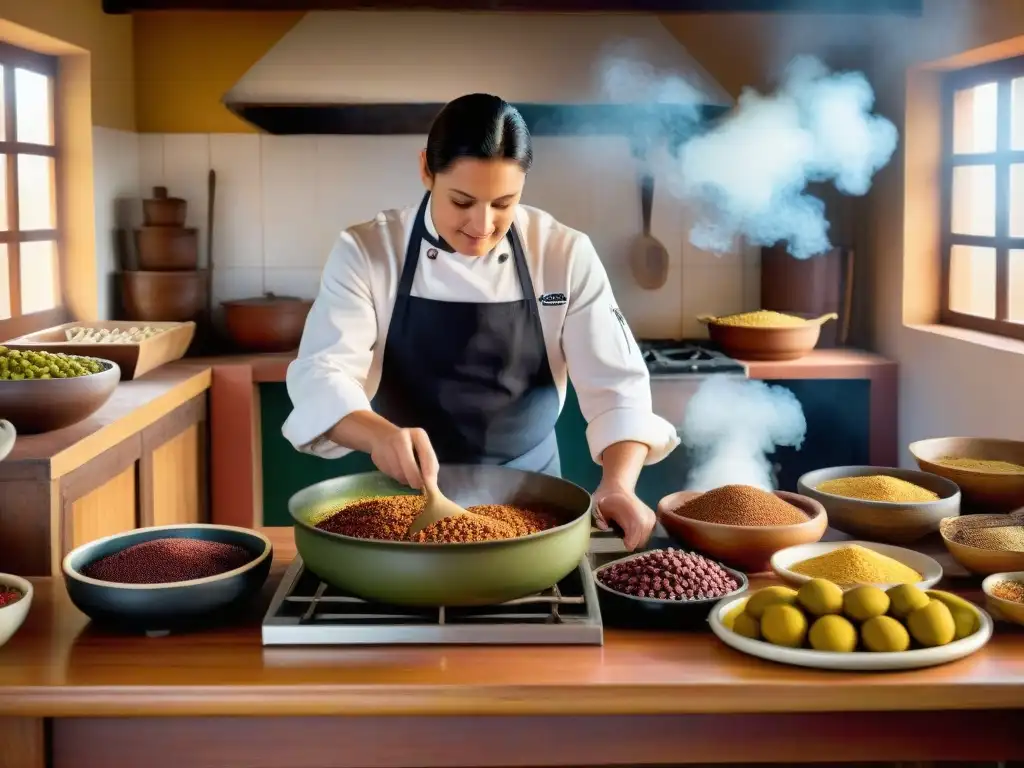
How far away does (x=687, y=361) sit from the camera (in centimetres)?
415

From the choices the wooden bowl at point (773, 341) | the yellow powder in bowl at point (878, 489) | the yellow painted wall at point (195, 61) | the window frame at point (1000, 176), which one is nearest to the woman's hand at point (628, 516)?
the yellow powder in bowl at point (878, 489)

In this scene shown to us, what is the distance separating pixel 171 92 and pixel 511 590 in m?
3.78

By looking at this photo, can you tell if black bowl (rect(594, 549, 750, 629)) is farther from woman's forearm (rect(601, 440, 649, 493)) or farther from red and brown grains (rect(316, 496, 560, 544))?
woman's forearm (rect(601, 440, 649, 493))

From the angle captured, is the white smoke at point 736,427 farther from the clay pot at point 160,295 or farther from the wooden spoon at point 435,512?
the wooden spoon at point 435,512

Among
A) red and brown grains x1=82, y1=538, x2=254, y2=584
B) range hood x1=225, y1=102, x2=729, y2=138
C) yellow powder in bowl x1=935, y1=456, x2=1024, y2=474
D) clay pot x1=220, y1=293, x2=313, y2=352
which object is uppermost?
range hood x1=225, y1=102, x2=729, y2=138

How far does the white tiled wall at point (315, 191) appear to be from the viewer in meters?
4.73

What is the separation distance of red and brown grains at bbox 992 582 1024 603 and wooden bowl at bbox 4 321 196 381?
2715mm

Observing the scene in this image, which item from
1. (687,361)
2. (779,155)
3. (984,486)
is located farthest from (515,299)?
(779,155)

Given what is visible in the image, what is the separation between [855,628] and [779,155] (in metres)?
3.36

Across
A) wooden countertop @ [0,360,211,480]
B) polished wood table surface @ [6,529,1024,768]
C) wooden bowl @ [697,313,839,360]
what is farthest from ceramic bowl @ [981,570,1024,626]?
wooden bowl @ [697,313,839,360]

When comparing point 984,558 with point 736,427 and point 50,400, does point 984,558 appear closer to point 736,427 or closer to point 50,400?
point 50,400

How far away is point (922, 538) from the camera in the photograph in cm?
213

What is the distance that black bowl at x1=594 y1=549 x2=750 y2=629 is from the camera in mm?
1627

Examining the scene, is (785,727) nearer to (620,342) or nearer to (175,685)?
(175,685)
